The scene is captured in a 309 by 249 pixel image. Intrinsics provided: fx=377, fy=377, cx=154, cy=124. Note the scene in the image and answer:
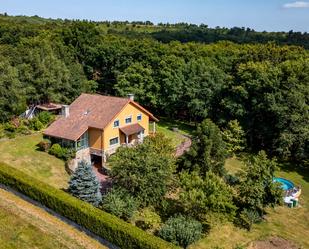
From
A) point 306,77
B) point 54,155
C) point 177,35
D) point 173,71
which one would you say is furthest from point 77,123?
point 177,35

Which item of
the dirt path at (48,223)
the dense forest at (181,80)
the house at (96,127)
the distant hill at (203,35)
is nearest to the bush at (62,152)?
the house at (96,127)

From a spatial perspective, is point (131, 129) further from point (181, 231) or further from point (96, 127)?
point (181, 231)

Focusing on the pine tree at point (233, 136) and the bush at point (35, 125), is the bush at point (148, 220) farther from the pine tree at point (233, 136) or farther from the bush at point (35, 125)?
the bush at point (35, 125)

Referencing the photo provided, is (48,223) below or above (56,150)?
below

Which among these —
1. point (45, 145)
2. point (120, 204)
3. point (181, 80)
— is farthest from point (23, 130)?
point (120, 204)

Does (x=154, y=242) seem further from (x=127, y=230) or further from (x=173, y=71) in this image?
(x=173, y=71)

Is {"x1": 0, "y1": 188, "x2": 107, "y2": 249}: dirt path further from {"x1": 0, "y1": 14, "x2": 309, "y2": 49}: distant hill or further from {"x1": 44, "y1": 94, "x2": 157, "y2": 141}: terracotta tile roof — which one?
{"x1": 0, "y1": 14, "x2": 309, "y2": 49}: distant hill

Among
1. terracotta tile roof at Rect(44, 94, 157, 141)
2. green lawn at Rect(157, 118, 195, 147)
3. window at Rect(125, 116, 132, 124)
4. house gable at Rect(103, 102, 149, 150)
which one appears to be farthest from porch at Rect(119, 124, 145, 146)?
green lawn at Rect(157, 118, 195, 147)
